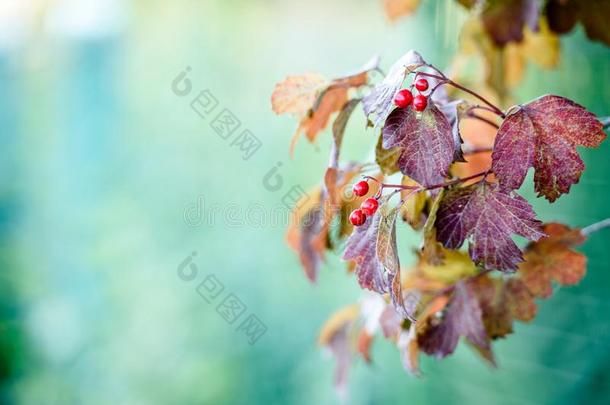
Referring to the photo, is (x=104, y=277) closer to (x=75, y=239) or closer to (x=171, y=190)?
(x=75, y=239)

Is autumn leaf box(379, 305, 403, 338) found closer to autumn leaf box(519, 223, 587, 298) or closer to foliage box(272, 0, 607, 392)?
foliage box(272, 0, 607, 392)

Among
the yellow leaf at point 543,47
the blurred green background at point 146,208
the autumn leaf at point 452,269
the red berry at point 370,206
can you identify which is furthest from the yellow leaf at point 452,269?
the blurred green background at point 146,208

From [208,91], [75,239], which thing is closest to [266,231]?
[208,91]

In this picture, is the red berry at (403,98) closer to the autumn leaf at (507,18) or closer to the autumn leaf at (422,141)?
the autumn leaf at (422,141)

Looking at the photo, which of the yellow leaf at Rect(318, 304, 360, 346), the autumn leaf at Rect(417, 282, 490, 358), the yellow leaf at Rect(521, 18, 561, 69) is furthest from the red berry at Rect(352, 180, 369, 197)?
the yellow leaf at Rect(521, 18, 561, 69)

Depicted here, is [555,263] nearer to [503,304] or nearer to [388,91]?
[503,304]
